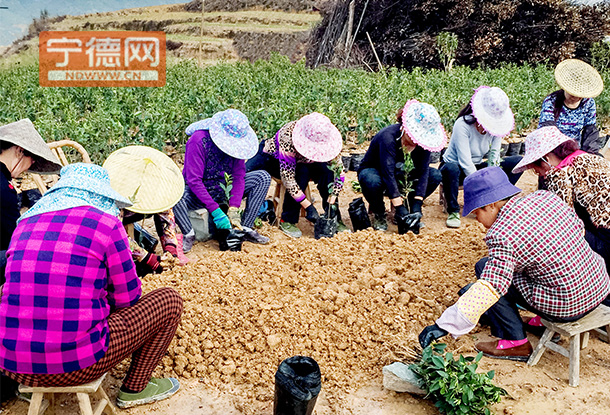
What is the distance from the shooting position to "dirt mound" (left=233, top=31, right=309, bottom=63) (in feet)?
74.0

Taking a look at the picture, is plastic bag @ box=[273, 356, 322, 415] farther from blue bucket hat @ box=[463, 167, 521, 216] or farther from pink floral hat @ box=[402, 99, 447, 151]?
pink floral hat @ box=[402, 99, 447, 151]

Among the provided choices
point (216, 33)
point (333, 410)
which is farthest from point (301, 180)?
point (216, 33)

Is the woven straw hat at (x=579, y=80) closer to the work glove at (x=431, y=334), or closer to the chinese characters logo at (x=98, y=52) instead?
the work glove at (x=431, y=334)

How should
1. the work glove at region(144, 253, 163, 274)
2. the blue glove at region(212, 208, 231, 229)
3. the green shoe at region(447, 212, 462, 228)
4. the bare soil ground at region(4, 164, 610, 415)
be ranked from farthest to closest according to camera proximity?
1. the green shoe at region(447, 212, 462, 228)
2. the blue glove at region(212, 208, 231, 229)
3. the work glove at region(144, 253, 163, 274)
4. the bare soil ground at region(4, 164, 610, 415)

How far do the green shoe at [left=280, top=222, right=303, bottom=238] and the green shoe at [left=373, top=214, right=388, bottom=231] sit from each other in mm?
687

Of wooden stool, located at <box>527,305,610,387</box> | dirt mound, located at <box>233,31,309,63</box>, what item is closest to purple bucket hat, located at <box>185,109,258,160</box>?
wooden stool, located at <box>527,305,610,387</box>

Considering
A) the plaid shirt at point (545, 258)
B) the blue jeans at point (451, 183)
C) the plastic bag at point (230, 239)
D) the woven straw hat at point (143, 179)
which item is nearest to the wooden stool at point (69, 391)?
the woven straw hat at point (143, 179)

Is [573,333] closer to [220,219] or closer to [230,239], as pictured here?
[230,239]

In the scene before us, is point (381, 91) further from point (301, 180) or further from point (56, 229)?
point (56, 229)

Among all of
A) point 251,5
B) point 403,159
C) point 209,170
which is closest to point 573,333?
point 403,159

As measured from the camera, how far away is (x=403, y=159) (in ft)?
Answer: 15.4

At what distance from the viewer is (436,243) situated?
4.16m

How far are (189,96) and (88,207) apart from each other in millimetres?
5793

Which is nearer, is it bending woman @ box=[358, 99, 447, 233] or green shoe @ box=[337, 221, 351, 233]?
bending woman @ box=[358, 99, 447, 233]
